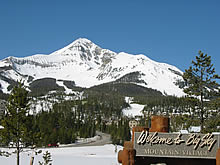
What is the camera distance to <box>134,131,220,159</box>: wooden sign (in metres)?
9.73

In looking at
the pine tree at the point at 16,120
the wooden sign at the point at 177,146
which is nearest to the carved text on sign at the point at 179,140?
the wooden sign at the point at 177,146

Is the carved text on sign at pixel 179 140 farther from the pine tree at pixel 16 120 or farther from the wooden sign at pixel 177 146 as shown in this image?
the pine tree at pixel 16 120

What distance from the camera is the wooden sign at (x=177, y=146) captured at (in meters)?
9.73

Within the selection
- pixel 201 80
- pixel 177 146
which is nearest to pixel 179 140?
pixel 177 146

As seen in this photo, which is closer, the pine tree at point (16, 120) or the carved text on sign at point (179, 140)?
the carved text on sign at point (179, 140)

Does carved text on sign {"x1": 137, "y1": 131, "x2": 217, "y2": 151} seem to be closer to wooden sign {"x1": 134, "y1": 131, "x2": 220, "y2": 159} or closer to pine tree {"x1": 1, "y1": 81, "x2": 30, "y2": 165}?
wooden sign {"x1": 134, "y1": 131, "x2": 220, "y2": 159}

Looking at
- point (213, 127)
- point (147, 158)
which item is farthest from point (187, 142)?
point (213, 127)

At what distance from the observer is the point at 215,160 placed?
9.97m

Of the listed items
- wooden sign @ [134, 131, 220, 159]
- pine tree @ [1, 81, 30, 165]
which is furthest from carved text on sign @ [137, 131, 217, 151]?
pine tree @ [1, 81, 30, 165]

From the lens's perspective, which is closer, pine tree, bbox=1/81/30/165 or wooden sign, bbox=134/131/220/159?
wooden sign, bbox=134/131/220/159

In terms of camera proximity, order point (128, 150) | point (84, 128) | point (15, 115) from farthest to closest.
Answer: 1. point (84, 128)
2. point (15, 115)
3. point (128, 150)

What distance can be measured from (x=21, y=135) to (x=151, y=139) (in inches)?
582

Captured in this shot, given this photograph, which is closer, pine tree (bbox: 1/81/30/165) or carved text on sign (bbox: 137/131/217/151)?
carved text on sign (bbox: 137/131/217/151)

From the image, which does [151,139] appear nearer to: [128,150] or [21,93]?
[128,150]
